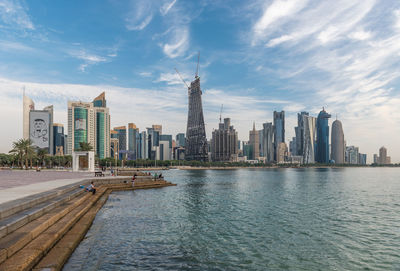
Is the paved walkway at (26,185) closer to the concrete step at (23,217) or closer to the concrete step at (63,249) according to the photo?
the concrete step at (23,217)

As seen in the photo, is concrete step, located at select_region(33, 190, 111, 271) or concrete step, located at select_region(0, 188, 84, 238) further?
concrete step, located at select_region(0, 188, 84, 238)

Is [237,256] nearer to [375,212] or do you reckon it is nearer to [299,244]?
[299,244]

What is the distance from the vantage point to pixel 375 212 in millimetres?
37250

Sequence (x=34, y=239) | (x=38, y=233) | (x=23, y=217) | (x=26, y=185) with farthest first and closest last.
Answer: (x=26, y=185) → (x=23, y=217) → (x=38, y=233) → (x=34, y=239)

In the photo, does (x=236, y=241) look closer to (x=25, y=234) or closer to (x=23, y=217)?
(x=25, y=234)

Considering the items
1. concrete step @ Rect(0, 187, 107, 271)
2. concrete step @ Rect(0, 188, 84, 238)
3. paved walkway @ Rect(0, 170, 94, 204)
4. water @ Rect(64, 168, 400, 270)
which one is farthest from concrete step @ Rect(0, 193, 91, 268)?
paved walkway @ Rect(0, 170, 94, 204)

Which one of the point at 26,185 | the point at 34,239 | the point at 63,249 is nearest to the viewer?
the point at 34,239

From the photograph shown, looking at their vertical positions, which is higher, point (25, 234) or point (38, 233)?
point (25, 234)

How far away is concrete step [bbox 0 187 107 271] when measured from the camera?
39.8ft

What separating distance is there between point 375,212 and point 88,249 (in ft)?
120

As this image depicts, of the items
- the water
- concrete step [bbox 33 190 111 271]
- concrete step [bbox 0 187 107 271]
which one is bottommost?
the water

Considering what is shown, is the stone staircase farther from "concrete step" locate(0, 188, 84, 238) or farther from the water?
the water

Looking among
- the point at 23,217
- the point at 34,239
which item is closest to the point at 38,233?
the point at 34,239

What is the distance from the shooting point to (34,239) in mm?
15016
